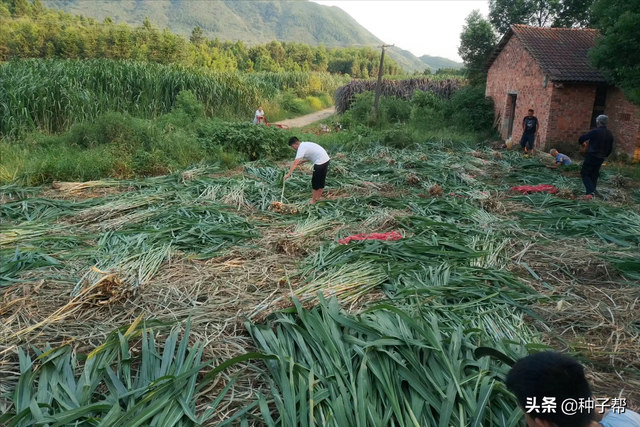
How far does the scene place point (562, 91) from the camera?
43.5 feet

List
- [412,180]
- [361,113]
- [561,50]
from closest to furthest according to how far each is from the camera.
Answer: [412,180], [561,50], [361,113]

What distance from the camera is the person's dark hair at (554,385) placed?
4.83ft

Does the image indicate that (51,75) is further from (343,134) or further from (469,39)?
(469,39)

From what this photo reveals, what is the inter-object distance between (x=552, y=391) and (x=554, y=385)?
0.02 m

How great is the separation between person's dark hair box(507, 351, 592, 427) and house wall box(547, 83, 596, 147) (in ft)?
44.4

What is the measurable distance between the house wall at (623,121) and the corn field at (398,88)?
10486 millimetres

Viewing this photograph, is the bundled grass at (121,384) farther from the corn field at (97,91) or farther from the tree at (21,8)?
the tree at (21,8)

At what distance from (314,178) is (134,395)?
459cm

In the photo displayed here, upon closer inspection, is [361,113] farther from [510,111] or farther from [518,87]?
[518,87]

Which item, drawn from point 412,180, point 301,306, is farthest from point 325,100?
point 301,306

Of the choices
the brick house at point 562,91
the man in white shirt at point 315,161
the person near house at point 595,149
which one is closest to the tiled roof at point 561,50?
the brick house at point 562,91

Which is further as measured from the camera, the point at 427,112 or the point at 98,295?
the point at 427,112

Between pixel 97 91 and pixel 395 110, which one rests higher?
pixel 97 91

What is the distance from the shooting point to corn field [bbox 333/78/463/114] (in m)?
22.8
